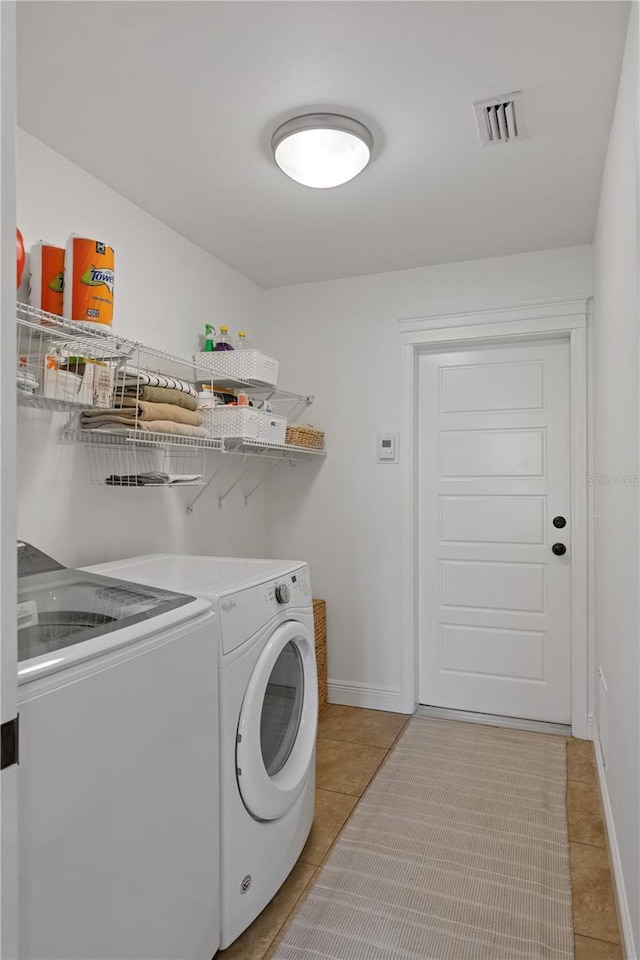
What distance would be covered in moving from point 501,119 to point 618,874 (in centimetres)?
224

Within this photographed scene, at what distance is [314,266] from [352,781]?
243cm

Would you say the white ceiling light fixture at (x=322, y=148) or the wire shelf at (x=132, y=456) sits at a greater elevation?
the white ceiling light fixture at (x=322, y=148)

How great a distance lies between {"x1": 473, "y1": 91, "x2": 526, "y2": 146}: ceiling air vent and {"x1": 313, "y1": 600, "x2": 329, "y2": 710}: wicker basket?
225cm

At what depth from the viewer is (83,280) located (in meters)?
1.84

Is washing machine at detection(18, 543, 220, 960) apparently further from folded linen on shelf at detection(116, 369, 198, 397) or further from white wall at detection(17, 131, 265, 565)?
folded linen on shelf at detection(116, 369, 198, 397)

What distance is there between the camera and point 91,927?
1.08 meters

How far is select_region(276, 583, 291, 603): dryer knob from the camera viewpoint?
1.84 meters

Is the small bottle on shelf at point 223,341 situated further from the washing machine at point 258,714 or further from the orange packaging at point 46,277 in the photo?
the washing machine at point 258,714

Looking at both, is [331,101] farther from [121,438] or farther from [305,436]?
[305,436]

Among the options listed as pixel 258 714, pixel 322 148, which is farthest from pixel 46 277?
pixel 258 714

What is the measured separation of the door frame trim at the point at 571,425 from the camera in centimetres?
289

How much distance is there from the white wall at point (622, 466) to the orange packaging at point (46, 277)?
1.58m

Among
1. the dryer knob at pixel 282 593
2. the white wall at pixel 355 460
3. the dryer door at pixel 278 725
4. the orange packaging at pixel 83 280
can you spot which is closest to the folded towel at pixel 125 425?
the orange packaging at pixel 83 280

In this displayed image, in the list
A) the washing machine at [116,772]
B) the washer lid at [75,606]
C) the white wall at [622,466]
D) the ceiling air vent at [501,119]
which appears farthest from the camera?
the ceiling air vent at [501,119]
